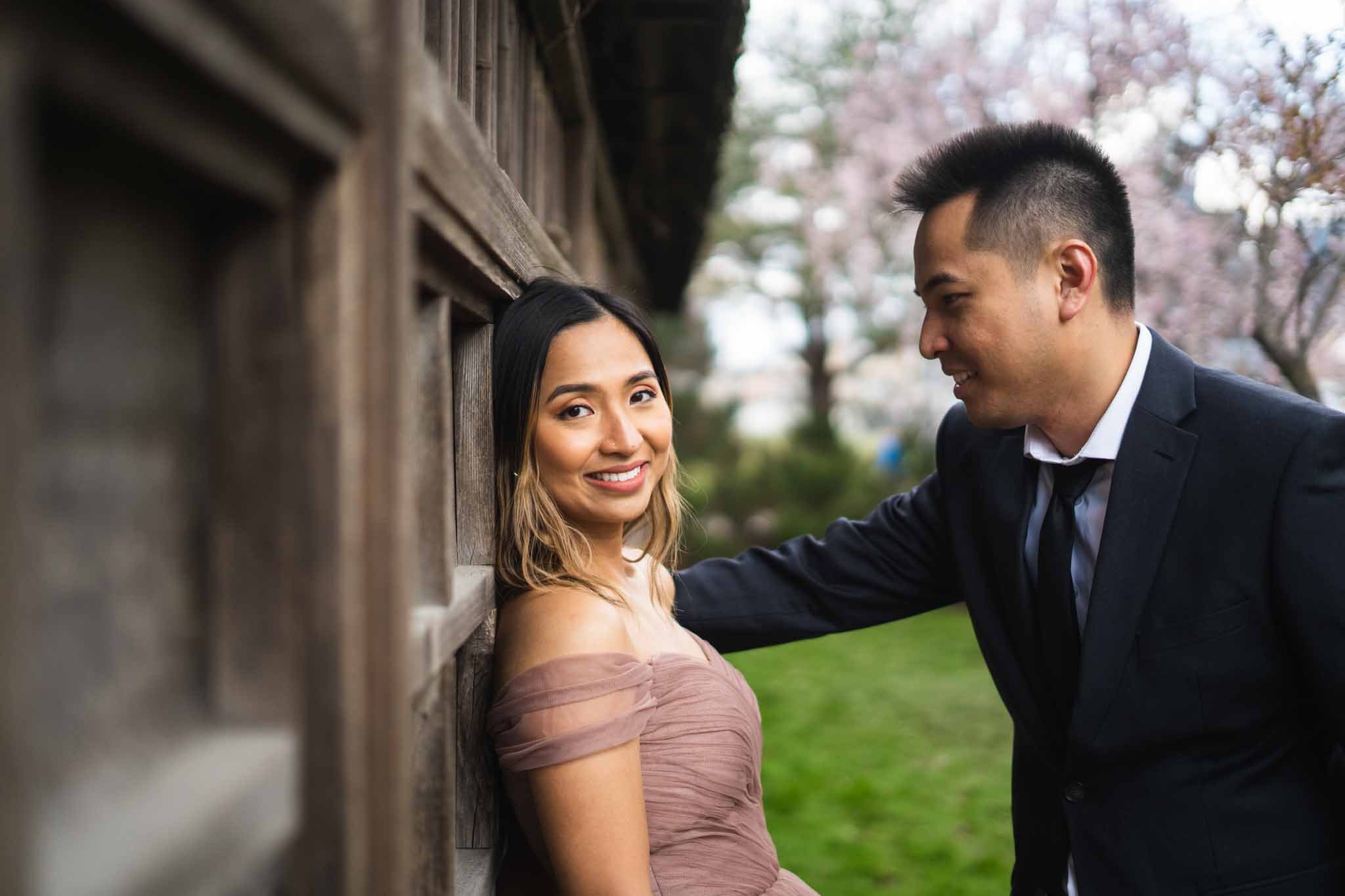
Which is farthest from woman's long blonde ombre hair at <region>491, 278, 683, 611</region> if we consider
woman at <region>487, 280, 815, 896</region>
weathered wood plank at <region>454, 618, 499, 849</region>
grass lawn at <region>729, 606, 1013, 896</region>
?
grass lawn at <region>729, 606, 1013, 896</region>

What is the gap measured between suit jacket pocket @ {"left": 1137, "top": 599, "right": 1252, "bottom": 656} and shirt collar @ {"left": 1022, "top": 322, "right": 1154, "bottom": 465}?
0.35 meters

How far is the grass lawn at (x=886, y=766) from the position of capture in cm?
433

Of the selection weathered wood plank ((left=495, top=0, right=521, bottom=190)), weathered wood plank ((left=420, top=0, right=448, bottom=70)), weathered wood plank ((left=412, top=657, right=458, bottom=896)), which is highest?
weathered wood plank ((left=495, top=0, right=521, bottom=190))

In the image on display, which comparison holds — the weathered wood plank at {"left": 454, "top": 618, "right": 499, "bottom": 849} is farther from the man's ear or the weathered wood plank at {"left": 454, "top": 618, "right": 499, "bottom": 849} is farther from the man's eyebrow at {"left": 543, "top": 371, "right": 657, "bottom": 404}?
the man's ear

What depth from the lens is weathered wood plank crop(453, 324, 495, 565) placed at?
5.30ft

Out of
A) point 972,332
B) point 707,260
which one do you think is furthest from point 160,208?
point 707,260

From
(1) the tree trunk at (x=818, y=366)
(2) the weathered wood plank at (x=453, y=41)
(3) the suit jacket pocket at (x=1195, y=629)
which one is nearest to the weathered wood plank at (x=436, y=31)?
(2) the weathered wood plank at (x=453, y=41)

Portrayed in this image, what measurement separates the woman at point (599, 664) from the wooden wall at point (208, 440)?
645 millimetres

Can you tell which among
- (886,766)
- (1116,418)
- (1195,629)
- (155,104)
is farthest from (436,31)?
(886,766)

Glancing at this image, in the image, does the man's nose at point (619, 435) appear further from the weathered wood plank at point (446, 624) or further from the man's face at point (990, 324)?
the man's face at point (990, 324)

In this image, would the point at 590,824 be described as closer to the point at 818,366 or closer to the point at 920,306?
the point at 920,306

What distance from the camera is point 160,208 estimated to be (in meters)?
0.63

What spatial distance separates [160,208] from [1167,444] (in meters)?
1.93

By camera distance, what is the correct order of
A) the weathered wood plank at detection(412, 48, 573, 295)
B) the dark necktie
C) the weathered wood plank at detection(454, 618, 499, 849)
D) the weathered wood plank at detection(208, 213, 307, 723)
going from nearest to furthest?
the weathered wood plank at detection(208, 213, 307, 723) → the weathered wood plank at detection(412, 48, 573, 295) → the weathered wood plank at detection(454, 618, 499, 849) → the dark necktie
